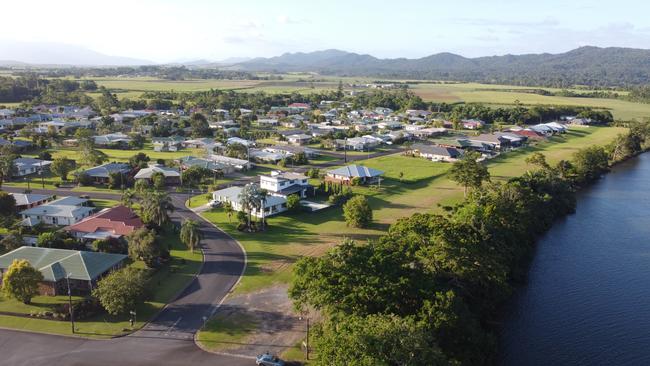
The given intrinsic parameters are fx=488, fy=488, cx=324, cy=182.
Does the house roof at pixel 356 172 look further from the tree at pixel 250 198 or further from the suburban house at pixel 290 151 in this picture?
the tree at pixel 250 198

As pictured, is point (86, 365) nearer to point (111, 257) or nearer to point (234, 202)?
point (111, 257)

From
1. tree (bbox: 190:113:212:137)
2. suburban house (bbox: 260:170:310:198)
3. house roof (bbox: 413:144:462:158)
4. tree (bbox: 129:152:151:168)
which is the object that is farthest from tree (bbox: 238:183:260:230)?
tree (bbox: 190:113:212:137)

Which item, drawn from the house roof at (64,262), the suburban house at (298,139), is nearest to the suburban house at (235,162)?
the suburban house at (298,139)

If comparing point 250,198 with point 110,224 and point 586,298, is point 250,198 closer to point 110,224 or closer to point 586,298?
point 110,224

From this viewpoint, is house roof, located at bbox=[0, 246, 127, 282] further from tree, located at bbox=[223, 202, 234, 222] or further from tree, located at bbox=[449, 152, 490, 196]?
tree, located at bbox=[449, 152, 490, 196]

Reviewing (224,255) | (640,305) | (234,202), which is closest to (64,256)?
(224,255)

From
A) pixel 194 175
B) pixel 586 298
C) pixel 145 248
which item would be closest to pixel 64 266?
pixel 145 248
